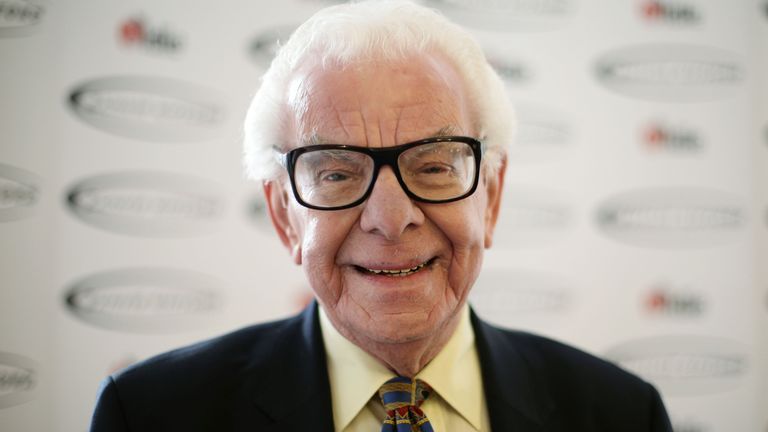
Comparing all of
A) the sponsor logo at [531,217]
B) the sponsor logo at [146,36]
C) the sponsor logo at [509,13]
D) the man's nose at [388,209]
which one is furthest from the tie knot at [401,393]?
the sponsor logo at [509,13]

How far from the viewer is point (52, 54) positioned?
1.70 meters

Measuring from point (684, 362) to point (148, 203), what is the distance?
267cm

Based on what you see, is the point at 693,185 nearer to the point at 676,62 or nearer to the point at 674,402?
the point at 676,62

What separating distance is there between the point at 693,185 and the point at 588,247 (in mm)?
695

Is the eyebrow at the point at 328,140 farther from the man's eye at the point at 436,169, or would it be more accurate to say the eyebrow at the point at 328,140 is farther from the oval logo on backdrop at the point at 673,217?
the oval logo on backdrop at the point at 673,217

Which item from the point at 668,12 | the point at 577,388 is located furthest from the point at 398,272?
the point at 668,12

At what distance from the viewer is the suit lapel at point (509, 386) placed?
1082 millimetres

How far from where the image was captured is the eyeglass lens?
95 cm

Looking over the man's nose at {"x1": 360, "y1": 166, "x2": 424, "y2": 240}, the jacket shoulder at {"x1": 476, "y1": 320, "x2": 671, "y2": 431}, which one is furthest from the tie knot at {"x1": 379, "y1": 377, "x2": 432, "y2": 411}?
the man's nose at {"x1": 360, "y1": 166, "x2": 424, "y2": 240}

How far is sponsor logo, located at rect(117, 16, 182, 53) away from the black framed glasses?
1.20 m

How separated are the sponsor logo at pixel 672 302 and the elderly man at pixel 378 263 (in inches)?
51.1

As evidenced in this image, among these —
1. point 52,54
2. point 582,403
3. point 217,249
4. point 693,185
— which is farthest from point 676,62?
point 52,54

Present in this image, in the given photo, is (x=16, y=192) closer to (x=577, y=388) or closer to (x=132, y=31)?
(x=132, y=31)

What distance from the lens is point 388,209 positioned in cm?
91
